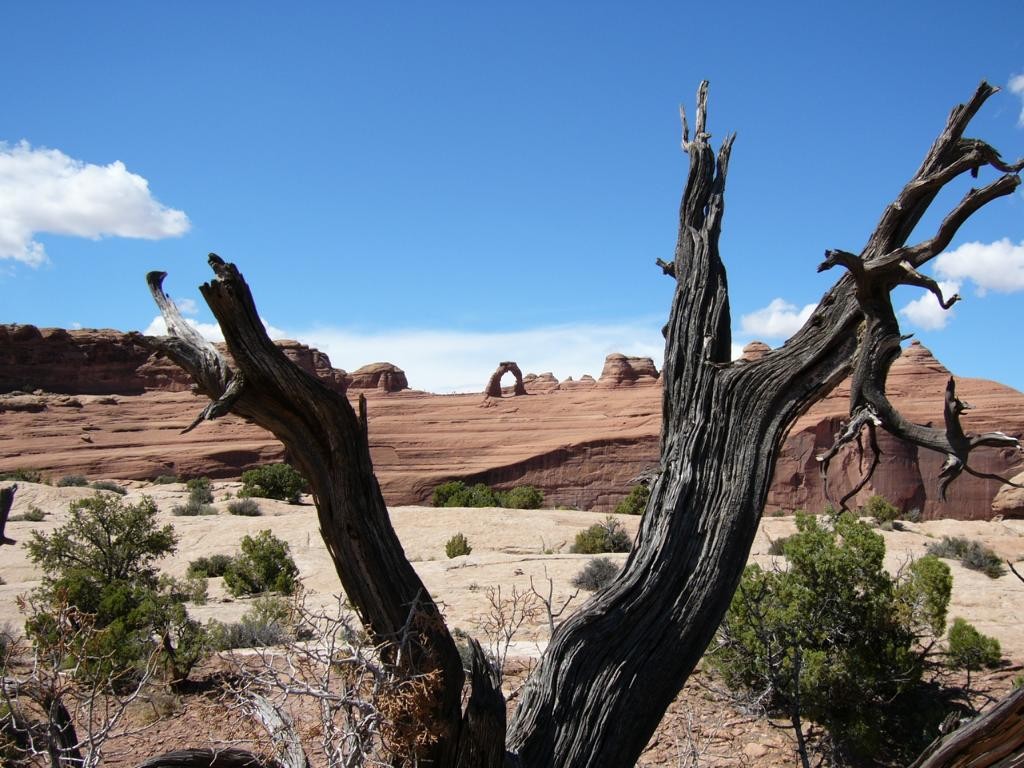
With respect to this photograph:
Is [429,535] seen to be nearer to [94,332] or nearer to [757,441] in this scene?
[757,441]

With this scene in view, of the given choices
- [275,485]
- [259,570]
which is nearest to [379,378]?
[275,485]

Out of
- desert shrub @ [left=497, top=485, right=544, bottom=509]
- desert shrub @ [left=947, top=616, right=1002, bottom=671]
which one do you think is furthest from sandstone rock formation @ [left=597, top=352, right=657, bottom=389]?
desert shrub @ [left=947, top=616, right=1002, bottom=671]

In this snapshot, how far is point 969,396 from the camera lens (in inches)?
1323

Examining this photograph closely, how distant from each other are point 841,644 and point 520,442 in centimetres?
3021

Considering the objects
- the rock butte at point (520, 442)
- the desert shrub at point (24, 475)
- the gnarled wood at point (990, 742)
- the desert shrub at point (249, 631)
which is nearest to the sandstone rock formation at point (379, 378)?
the rock butte at point (520, 442)

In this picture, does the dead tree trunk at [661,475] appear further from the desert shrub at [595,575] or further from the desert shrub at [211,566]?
the desert shrub at [211,566]

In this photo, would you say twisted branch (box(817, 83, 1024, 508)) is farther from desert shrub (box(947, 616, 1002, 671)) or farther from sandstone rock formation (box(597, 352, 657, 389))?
sandstone rock formation (box(597, 352, 657, 389))

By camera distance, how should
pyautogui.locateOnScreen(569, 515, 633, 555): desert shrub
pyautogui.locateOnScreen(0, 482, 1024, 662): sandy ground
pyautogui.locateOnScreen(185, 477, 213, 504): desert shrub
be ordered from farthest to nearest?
pyautogui.locateOnScreen(185, 477, 213, 504): desert shrub
pyautogui.locateOnScreen(569, 515, 633, 555): desert shrub
pyautogui.locateOnScreen(0, 482, 1024, 662): sandy ground

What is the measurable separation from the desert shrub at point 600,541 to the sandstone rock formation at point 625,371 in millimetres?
33764

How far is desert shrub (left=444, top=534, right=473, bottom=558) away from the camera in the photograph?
17.8 metres

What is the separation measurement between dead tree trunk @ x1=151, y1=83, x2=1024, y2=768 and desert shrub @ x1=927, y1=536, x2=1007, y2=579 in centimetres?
1137

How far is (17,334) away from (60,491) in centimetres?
3298

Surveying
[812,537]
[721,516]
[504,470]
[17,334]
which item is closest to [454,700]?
[721,516]

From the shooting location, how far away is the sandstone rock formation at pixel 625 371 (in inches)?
2073
